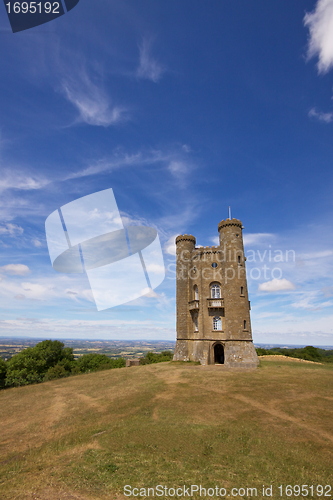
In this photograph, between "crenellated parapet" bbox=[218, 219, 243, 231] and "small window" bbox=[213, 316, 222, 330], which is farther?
"crenellated parapet" bbox=[218, 219, 243, 231]

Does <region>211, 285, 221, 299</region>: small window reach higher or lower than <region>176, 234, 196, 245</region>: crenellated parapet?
lower

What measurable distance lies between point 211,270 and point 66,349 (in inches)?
1212

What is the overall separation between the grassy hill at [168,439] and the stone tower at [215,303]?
11.3 metres

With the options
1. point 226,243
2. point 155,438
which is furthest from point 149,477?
point 226,243

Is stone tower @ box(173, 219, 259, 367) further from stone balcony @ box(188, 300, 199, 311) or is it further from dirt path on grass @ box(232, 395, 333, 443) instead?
dirt path on grass @ box(232, 395, 333, 443)

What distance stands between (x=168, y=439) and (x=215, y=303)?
2591 centimetres

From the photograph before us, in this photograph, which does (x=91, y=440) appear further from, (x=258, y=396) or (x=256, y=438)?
(x=258, y=396)

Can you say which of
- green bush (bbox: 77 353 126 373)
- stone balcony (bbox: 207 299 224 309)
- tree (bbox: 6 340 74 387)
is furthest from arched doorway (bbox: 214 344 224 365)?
tree (bbox: 6 340 74 387)

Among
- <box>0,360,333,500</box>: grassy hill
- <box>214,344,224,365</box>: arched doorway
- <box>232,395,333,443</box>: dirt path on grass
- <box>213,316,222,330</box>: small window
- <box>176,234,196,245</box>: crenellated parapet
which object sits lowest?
<box>0,360,333,500</box>: grassy hill

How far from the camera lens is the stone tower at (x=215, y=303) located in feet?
110

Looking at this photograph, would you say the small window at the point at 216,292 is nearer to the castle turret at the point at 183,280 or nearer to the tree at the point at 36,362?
the castle turret at the point at 183,280

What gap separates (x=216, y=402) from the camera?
17.4m

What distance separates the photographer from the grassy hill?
8766 millimetres

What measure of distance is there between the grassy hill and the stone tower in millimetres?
11349
